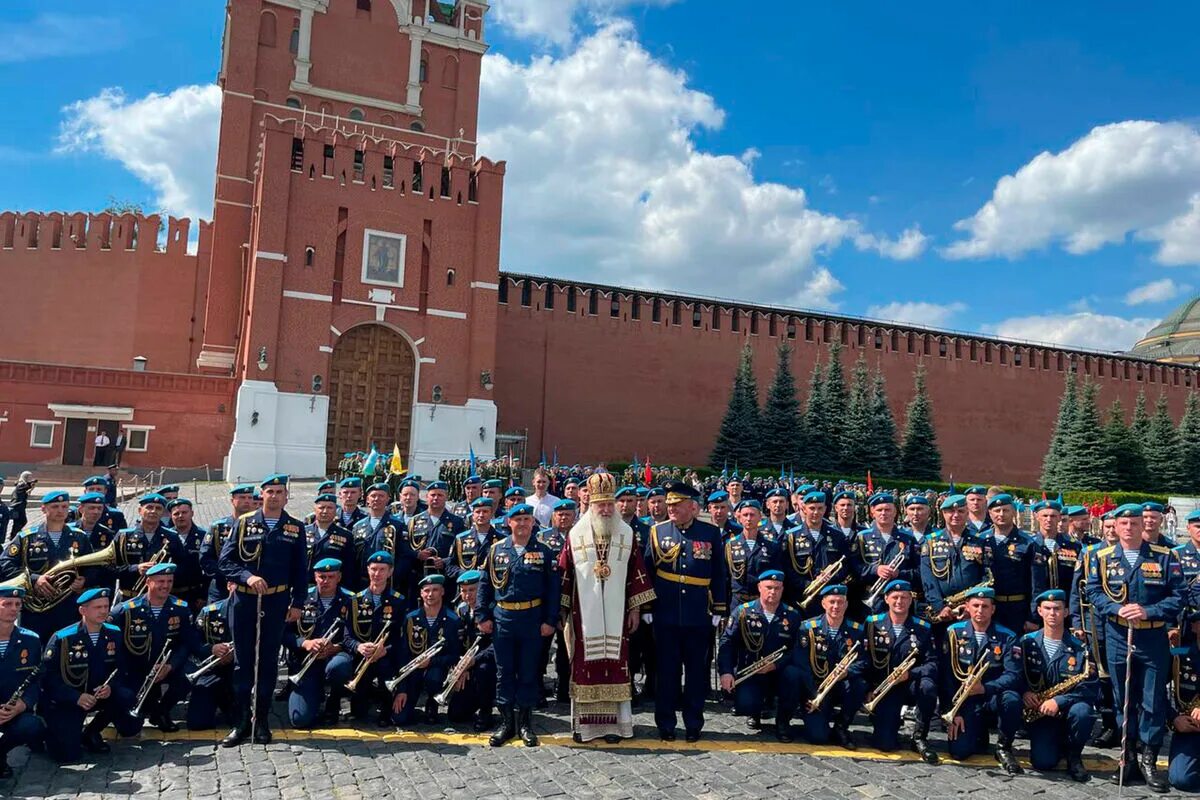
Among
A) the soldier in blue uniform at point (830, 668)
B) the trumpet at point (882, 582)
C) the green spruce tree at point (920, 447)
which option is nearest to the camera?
the soldier in blue uniform at point (830, 668)

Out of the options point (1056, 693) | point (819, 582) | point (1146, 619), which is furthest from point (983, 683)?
point (819, 582)

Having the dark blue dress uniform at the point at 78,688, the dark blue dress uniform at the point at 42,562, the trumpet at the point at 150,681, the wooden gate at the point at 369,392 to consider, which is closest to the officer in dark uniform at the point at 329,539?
the trumpet at the point at 150,681

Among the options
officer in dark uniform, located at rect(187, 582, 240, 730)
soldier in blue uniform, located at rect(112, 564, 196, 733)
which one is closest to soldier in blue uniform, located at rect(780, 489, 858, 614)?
officer in dark uniform, located at rect(187, 582, 240, 730)

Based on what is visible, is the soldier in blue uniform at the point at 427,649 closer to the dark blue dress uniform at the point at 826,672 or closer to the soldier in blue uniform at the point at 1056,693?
the dark blue dress uniform at the point at 826,672

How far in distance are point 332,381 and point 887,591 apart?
68.9 feet

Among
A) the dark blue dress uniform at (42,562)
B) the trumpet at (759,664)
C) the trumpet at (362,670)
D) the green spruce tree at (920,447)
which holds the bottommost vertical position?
the trumpet at (362,670)

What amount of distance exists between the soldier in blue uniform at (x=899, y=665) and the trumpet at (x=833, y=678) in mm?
134

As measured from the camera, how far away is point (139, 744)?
17.9ft

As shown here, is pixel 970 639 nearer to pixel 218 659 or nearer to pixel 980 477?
pixel 218 659

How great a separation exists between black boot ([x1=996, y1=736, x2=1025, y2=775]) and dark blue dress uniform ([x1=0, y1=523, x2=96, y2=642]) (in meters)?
6.68

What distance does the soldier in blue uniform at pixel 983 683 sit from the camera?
5.51m

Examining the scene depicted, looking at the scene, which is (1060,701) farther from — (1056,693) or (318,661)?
(318,661)

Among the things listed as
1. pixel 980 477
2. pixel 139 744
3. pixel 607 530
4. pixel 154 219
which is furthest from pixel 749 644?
pixel 980 477

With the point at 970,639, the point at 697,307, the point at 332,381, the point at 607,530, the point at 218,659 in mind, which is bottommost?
the point at 218,659
